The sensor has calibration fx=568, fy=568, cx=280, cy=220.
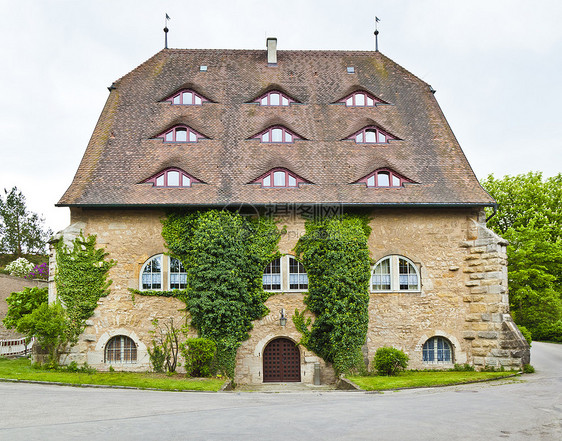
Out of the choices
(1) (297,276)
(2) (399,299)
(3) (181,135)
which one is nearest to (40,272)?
(3) (181,135)

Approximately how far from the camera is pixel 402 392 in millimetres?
16266

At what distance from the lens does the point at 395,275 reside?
69.6 ft

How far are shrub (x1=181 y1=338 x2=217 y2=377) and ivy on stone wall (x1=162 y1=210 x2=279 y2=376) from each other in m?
0.75

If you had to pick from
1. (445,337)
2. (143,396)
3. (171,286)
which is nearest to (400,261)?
(445,337)

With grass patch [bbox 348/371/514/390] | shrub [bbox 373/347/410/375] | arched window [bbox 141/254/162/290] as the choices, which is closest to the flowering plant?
arched window [bbox 141/254/162/290]

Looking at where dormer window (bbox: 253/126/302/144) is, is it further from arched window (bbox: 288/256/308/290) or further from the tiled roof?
→ arched window (bbox: 288/256/308/290)

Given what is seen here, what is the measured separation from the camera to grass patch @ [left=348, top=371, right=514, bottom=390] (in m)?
17.2

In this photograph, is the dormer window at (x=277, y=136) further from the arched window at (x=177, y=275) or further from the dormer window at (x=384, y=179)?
the arched window at (x=177, y=275)

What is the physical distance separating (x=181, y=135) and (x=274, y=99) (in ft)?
15.4

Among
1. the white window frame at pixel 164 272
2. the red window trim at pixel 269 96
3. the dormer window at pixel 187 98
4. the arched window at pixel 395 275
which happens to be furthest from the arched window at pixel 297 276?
the dormer window at pixel 187 98

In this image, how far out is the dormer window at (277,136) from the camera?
76.8ft

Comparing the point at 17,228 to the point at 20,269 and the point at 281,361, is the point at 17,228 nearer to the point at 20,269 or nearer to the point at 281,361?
the point at 20,269

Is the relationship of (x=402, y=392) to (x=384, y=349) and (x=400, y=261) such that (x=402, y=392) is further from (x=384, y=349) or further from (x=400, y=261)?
(x=400, y=261)

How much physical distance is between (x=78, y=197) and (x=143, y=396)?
28.2ft
